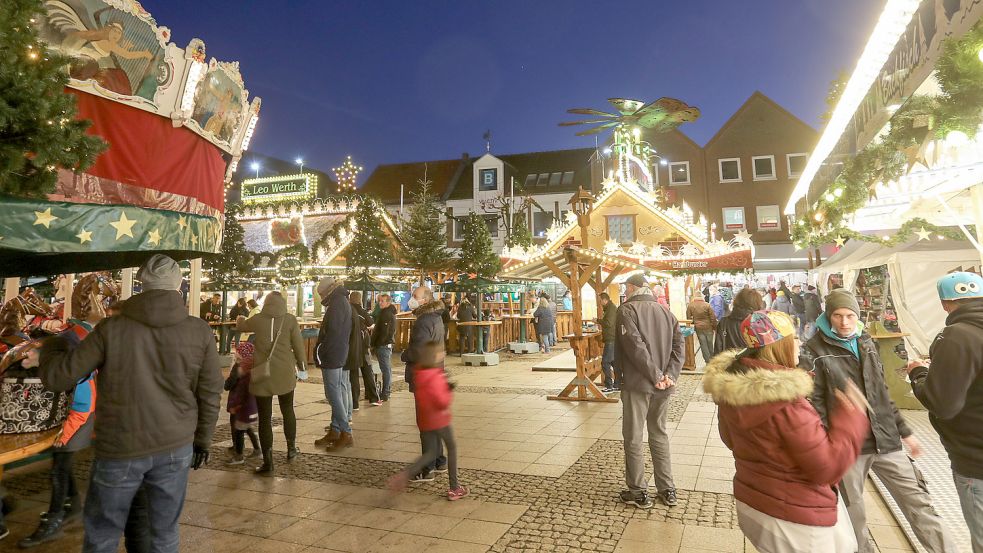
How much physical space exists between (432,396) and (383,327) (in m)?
4.70

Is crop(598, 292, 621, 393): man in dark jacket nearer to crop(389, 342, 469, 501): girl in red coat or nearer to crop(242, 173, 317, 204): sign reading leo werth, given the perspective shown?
crop(389, 342, 469, 501): girl in red coat

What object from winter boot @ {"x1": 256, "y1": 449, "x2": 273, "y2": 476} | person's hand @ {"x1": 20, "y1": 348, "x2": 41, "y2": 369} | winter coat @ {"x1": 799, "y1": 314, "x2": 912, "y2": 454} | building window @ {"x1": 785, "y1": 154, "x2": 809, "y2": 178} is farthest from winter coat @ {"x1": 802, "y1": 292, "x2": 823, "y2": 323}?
building window @ {"x1": 785, "y1": 154, "x2": 809, "y2": 178}

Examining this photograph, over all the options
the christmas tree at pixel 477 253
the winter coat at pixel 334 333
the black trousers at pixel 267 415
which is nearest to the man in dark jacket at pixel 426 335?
the winter coat at pixel 334 333

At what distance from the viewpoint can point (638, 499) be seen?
4.43m

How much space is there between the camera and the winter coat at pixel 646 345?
15.1 feet

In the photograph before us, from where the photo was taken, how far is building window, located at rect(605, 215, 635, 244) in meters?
22.6

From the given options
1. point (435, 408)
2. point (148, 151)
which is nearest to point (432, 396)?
point (435, 408)

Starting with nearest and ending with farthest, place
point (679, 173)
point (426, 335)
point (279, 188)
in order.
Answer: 1. point (426, 335)
2. point (279, 188)
3. point (679, 173)

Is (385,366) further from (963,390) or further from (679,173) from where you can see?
(679,173)

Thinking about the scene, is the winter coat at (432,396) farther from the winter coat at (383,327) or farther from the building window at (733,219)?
the building window at (733,219)

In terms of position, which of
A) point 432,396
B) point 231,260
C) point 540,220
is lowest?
point 432,396

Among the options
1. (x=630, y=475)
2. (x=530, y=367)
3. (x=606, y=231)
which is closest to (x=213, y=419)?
(x=630, y=475)

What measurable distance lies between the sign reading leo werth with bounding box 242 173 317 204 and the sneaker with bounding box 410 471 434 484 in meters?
→ 24.8

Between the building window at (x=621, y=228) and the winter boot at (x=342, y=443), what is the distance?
17.8 m
